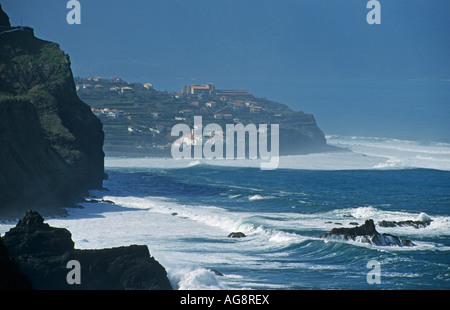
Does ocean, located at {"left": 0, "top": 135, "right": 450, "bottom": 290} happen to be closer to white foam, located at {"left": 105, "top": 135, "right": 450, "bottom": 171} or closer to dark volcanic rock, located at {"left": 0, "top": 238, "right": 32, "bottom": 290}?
white foam, located at {"left": 105, "top": 135, "right": 450, "bottom": 171}

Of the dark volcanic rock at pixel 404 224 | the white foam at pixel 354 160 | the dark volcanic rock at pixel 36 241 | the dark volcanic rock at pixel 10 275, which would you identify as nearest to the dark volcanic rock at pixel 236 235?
the dark volcanic rock at pixel 404 224

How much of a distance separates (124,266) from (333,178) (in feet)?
159

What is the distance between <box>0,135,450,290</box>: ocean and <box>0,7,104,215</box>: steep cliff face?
2.34 meters

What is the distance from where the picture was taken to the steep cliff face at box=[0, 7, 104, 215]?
54.3m

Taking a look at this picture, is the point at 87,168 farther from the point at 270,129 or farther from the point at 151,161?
the point at 270,129

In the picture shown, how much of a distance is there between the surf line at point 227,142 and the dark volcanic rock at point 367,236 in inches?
1757

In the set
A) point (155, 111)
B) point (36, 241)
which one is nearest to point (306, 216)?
point (36, 241)

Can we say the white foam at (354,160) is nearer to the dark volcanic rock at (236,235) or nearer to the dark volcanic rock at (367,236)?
the dark volcanic rock at (236,235)

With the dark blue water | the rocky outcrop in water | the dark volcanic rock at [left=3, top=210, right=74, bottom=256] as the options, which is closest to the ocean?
the dark blue water

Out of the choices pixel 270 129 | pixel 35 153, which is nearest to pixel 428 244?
pixel 35 153

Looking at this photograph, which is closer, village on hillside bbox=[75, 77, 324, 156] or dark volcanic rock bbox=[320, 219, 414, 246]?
dark volcanic rock bbox=[320, 219, 414, 246]
